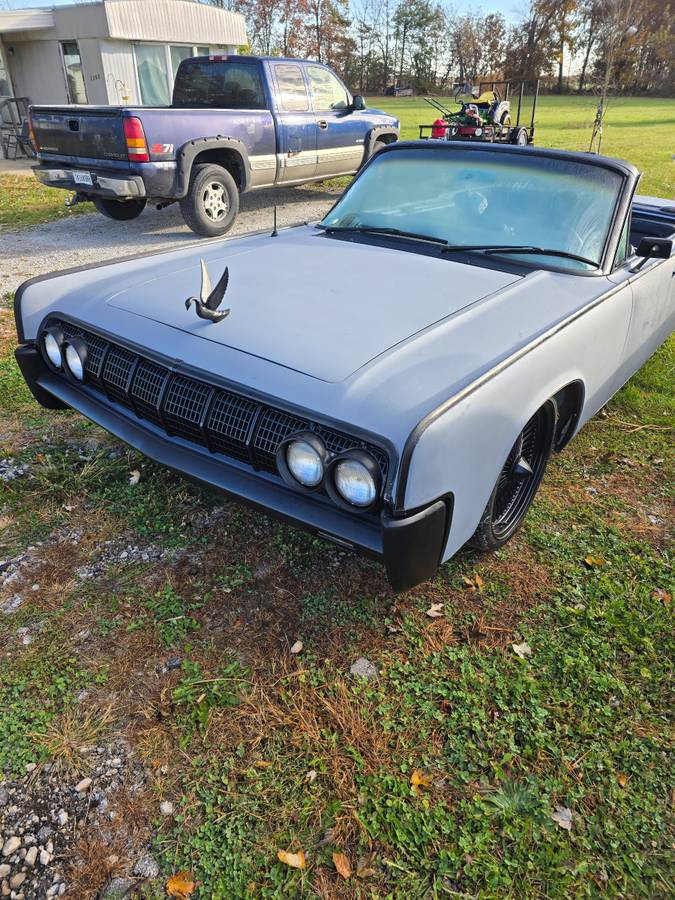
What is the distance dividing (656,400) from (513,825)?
3364 millimetres

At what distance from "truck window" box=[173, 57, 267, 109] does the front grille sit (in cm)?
693

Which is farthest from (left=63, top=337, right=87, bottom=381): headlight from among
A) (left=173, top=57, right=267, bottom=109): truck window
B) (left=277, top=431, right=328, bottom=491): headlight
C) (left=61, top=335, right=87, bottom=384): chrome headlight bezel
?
(left=173, top=57, right=267, bottom=109): truck window

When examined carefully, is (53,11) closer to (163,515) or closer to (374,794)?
(163,515)

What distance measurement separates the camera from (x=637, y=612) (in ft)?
8.75

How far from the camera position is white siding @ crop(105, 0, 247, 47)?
1530 centimetres

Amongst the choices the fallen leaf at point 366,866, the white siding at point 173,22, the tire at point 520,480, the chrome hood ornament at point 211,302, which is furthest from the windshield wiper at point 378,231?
the white siding at point 173,22

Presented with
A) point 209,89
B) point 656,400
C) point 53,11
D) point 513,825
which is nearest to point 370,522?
point 513,825

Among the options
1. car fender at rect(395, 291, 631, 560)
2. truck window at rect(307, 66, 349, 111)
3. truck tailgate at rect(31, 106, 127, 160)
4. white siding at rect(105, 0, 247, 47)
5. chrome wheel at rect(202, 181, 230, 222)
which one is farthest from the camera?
white siding at rect(105, 0, 247, 47)

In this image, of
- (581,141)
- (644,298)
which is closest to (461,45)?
(581,141)

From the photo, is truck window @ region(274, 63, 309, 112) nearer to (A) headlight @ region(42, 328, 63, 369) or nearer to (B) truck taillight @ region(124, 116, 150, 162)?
(B) truck taillight @ region(124, 116, 150, 162)

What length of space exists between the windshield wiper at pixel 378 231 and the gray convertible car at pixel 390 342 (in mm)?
12

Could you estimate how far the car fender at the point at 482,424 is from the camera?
1964mm

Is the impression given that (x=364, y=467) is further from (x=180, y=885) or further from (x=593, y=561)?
(x=593, y=561)

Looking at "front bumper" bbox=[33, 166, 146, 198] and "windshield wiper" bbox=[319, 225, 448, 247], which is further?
"front bumper" bbox=[33, 166, 146, 198]
